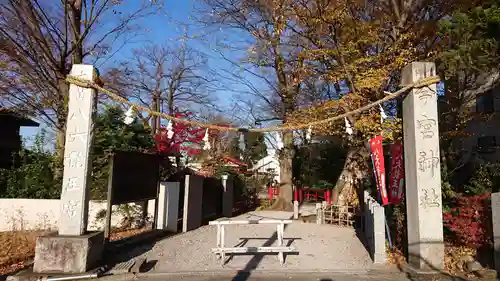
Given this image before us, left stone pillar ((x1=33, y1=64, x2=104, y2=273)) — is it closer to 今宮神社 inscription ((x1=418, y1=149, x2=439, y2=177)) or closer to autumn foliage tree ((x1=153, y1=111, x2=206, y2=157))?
autumn foliage tree ((x1=153, y1=111, x2=206, y2=157))

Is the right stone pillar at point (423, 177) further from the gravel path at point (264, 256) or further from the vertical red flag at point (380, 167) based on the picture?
the vertical red flag at point (380, 167)

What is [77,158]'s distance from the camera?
7750 millimetres

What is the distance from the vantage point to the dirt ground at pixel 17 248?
8.52 metres

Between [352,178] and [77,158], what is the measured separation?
42.1 ft

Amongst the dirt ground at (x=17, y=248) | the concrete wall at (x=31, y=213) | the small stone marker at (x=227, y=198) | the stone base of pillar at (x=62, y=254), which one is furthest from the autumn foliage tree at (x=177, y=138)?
the stone base of pillar at (x=62, y=254)

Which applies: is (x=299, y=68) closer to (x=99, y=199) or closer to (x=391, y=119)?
(x=391, y=119)

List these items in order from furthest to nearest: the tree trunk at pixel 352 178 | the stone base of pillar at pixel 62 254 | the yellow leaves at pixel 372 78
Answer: the tree trunk at pixel 352 178 → the yellow leaves at pixel 372 78 → the stone base of pillar at pixel 62 254

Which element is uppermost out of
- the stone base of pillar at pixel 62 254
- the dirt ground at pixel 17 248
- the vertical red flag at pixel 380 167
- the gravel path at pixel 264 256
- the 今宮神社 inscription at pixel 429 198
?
the vertical red flag at pixel 380 167

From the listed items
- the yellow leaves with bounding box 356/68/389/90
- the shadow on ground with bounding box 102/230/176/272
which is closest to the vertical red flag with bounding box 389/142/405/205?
the yellow leaves with bounding box 356/68/389/90

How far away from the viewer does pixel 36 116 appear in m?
17.7

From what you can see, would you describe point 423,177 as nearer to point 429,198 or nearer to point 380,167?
point 429,198

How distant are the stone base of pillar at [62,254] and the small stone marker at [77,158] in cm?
28

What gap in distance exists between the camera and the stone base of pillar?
23.7ft

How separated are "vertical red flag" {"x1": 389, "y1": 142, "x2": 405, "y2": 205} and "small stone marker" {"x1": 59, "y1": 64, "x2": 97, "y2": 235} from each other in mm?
6914
